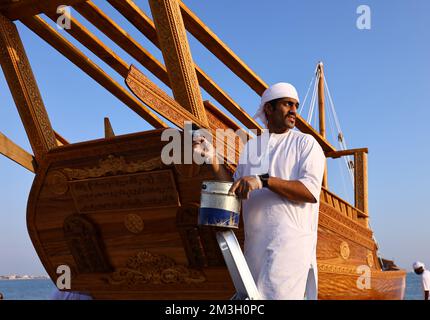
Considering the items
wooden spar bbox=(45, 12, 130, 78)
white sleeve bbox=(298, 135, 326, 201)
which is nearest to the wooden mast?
wooden spar bbox=(45, 12, 130, 78)

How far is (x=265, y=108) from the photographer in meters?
3.06

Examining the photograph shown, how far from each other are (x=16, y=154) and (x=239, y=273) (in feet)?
14.6

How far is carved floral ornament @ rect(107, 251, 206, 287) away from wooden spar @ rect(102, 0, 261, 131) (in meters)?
2.65

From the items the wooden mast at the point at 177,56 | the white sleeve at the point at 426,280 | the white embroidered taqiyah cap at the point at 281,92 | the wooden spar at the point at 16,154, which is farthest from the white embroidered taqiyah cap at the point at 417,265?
the white embroidered taqiyah cap at the point at 281,92

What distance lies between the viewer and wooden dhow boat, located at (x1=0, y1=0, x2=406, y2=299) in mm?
4598

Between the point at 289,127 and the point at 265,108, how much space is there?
192 millimetres

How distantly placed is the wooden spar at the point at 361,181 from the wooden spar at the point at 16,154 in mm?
6144

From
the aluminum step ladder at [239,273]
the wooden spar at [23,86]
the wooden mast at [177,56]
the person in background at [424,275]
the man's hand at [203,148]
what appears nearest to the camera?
the aluminum step ladder at [239,273]

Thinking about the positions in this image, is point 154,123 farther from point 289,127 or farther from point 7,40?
point 289,127

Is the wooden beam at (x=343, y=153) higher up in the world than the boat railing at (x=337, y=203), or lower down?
higher up

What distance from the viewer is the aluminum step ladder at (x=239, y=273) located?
2.46 m

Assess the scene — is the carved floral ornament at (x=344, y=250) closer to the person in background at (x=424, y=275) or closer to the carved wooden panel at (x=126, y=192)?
the carved wooden panel at (x=126, y=192)

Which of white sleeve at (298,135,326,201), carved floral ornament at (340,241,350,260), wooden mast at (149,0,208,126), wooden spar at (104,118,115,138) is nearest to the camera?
white sleeve at (298,135,326,201)

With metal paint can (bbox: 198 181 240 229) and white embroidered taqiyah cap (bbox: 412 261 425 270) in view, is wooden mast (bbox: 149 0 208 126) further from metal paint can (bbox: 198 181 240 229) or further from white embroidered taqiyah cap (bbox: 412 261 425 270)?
white embroidered taqiyah cap (bbox: 412 261 425 270)
